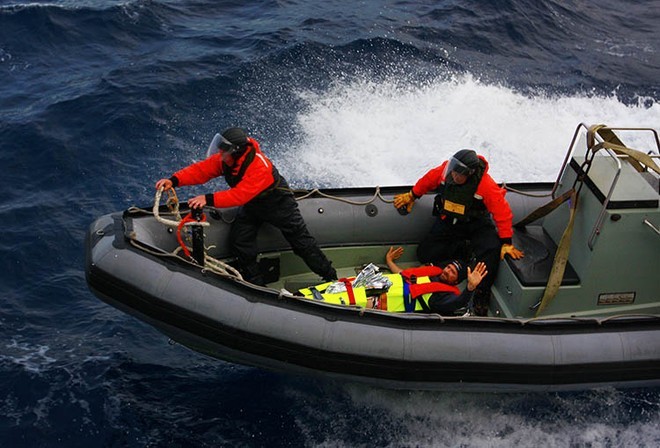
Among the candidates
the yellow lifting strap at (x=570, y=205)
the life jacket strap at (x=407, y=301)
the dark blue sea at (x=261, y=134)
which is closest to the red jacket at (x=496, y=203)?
the yellow lifting strap at (x=570, y=205)

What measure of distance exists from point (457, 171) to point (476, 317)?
1.14 m

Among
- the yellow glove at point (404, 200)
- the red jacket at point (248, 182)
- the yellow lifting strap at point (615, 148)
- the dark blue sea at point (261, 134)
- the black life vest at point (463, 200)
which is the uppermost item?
the yellow lifting strap at point (615, 148)

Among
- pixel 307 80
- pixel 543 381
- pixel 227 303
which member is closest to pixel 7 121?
pixel 307 80

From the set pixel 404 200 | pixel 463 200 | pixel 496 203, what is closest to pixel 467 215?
pixel 463 200

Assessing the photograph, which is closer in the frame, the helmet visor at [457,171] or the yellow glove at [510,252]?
the helmet visor at [457,171]

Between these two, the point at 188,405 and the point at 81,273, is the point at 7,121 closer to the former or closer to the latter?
the point at 81,273

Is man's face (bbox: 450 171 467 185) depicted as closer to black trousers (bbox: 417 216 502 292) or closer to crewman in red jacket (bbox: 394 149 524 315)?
crewman in red jacket (bbox: 394 149 524 315)

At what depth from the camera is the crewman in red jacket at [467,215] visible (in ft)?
18.2

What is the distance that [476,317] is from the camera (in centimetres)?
504

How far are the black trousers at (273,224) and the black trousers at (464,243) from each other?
926mm

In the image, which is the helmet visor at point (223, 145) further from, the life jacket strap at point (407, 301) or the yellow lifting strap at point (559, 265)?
the yellow lifting strap at point (559, 265)

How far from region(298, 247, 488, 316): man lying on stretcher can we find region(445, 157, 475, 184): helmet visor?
663 millimetres

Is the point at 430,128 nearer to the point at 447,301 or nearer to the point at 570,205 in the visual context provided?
the point at 570,205

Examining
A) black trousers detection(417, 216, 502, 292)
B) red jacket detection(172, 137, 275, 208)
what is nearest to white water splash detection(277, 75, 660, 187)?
black trousers detection(417, 216, 502, 292)
